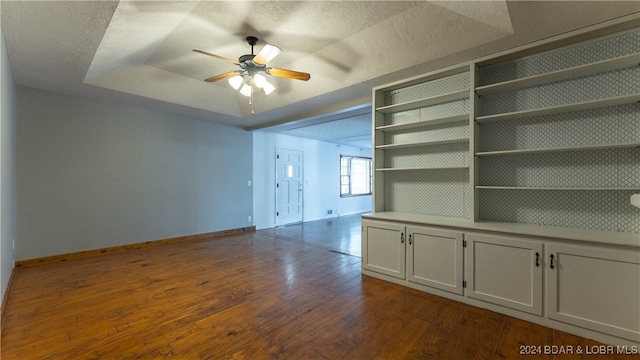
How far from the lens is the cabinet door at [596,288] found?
1.93 metres

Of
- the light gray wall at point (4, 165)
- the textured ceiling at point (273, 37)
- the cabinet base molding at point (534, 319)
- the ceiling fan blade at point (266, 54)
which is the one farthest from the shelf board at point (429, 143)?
the light gray wall at point (4, 165)

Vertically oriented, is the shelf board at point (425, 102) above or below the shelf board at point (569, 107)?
above

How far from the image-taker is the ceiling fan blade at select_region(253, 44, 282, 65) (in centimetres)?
252

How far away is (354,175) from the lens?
31.7 feet

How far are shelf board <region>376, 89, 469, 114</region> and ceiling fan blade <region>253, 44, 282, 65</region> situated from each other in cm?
156

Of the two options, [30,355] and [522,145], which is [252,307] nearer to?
[30,355]

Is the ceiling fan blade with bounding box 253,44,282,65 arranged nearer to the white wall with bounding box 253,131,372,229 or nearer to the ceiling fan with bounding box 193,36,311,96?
the ceiling fan with bounding box 193,36,311,96

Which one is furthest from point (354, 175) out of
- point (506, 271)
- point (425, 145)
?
point (506, 271)

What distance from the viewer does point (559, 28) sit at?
7.52ft

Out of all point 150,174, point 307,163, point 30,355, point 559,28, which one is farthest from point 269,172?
point 559,28

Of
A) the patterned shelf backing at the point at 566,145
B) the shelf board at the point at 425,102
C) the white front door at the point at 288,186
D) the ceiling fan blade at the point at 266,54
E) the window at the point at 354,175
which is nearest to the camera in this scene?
the patterned shelf backing at the point at 566,145

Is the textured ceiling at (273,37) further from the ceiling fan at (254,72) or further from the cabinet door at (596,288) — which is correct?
the cabinet door at (596,288)

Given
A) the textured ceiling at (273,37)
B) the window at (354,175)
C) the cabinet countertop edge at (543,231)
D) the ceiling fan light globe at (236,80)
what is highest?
the textured ceiling at (273,37)

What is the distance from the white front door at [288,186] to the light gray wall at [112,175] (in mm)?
1272
